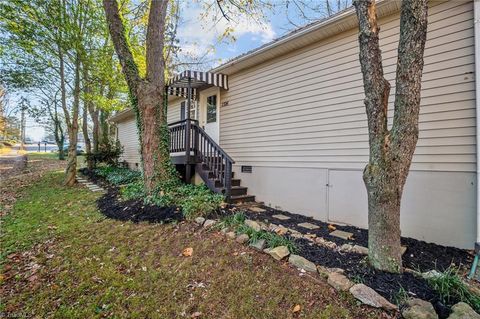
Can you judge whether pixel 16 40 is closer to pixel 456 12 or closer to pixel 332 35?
pixel 332 35

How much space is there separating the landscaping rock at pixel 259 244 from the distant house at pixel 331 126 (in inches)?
81.7

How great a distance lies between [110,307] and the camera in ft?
8.55

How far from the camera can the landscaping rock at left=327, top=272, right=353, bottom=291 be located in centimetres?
262

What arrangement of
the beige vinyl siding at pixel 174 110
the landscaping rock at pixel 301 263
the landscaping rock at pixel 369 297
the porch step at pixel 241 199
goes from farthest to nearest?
1. the beige vinyl siding at pixel 174 110
2. the porch step at pixel 241 199
3. the landscaping rock at pixel 301 263
4. the landscaping rock at pixel 369 297

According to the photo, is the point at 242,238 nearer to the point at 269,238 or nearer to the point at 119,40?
Answer: the point at 269,238

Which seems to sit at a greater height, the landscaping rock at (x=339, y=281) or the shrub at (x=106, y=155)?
the shrub at (x=106, y=155)

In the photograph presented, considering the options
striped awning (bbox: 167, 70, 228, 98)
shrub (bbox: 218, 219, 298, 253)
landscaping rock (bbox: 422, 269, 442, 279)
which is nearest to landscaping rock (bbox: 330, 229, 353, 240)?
shrub (bbox: 218, 219, 298, 253)

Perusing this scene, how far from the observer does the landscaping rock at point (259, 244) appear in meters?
3.47

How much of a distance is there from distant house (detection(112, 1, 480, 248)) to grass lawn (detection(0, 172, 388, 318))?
2.23 meters

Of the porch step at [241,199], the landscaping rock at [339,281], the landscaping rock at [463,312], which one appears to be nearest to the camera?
the landscaping rock at [463,312]

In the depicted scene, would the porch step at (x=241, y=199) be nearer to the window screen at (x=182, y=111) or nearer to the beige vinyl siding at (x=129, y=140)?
the window screen at (x=182, y=111)

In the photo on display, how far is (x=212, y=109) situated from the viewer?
8.15 m

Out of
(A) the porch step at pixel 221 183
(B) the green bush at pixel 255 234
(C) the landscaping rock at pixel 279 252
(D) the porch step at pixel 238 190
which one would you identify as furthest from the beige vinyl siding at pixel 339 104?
(C) the landscaping rock at pixel 279 252

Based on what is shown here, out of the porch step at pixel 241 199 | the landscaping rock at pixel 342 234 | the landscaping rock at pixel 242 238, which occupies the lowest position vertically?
the landscaping rock at pixel 342 234
